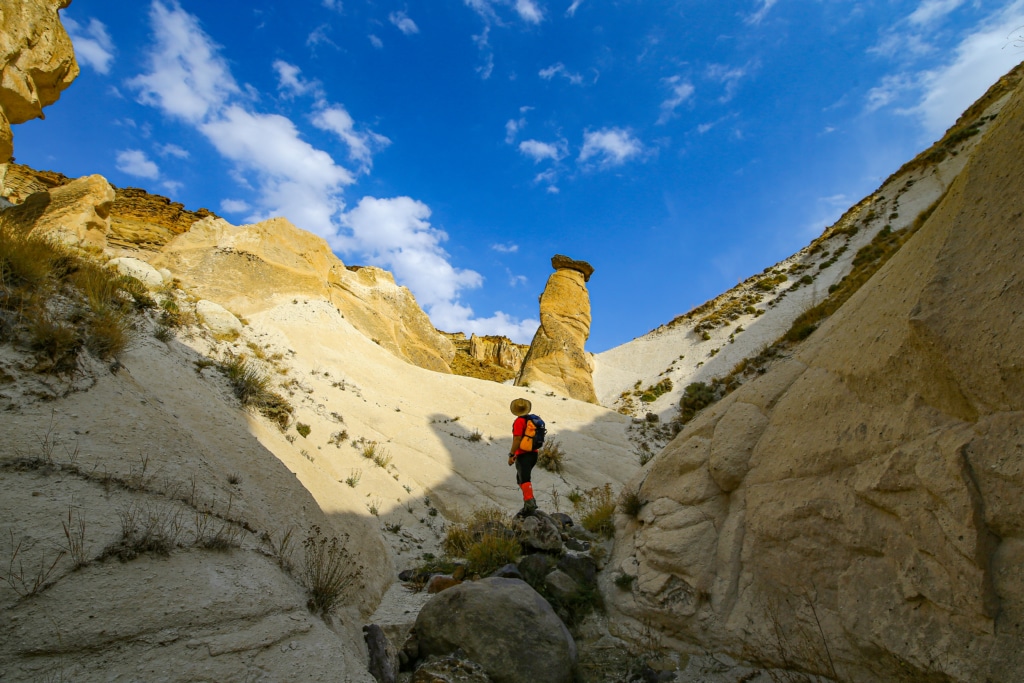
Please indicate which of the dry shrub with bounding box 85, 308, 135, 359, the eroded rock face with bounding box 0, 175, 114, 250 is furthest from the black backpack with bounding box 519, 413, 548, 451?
the eroded rock face with bounding box 0, 175, 114, 250

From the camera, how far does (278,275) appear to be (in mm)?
16031

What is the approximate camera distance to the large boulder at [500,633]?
3.48 metres

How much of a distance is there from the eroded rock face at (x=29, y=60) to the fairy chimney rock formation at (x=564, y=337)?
18.4 metres

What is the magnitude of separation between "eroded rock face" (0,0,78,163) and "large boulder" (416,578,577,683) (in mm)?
10035

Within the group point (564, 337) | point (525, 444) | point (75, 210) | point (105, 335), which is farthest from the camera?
point (564, 337)

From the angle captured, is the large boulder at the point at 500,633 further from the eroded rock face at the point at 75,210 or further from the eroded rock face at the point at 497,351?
the eroded rock face at the point at 497,351

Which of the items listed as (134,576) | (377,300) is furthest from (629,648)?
(377,300)

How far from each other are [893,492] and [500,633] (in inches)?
106

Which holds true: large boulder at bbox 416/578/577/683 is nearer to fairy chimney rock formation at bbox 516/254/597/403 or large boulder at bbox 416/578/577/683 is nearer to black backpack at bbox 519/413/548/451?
black backpack at bbox 519/413/548/451

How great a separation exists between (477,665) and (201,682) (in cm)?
169

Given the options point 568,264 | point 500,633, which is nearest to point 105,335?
point 500,633

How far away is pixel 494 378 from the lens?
30.0 m

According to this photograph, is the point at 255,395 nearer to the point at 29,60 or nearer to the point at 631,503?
the point at 631,503

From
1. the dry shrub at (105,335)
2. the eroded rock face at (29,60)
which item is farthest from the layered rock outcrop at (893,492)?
the eroded rock face at (29,60)
